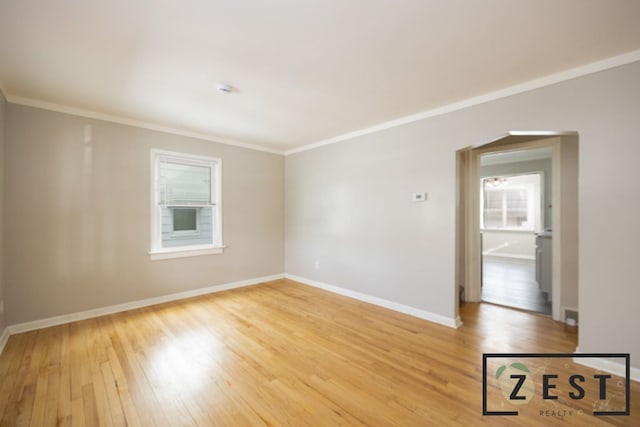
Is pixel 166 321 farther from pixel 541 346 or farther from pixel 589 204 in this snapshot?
pixel 589 204

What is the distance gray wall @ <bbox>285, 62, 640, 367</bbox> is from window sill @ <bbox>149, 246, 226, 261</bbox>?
1.49m

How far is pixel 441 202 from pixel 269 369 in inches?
102

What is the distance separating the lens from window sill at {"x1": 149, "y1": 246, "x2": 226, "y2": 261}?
3.84 meters

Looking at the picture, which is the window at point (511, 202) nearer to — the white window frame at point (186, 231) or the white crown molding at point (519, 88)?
the white crown molding at point (519, 88)

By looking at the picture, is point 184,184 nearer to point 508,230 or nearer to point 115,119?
point 115,119

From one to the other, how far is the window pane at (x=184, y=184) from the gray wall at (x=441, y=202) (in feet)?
5.28

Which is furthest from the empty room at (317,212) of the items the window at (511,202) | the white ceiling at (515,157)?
the window at (511,202)

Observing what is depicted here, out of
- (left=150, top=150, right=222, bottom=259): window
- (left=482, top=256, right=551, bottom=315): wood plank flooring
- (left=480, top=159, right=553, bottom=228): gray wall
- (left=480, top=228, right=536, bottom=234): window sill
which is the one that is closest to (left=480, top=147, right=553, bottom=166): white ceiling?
(left=480, top=159, right=553, bottom=228): gray wall

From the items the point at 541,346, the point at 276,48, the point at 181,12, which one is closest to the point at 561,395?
the point at 541,346

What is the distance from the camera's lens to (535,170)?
6418mm

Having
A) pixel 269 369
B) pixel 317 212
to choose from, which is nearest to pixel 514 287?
pixel 317 212

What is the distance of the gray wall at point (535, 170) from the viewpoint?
6211mm

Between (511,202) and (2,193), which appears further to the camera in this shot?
(511,202)

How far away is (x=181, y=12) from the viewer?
5.45 feet
